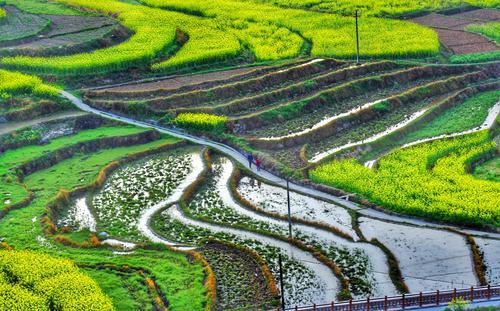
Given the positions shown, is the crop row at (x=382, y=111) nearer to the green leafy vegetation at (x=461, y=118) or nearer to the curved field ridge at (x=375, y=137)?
the curved field ridge at (x=375, y=137)

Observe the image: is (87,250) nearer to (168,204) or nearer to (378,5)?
(168,204)

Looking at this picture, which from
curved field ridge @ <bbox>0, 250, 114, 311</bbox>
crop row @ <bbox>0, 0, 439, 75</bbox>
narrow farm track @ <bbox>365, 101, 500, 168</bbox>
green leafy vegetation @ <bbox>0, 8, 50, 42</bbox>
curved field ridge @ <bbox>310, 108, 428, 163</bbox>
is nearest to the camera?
curved field ridge @ <bbox>0, 250, 114, 311</bbox>

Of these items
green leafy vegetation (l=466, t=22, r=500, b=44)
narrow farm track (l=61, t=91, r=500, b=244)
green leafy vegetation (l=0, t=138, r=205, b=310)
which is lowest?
green leafy vegetation (l=0, t=138, r=205, b=310)

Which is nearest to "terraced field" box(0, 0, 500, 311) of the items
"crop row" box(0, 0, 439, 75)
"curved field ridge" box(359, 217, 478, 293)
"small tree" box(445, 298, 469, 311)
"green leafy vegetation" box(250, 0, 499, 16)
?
"curved field ridge" box(359, 217, 478, 293)

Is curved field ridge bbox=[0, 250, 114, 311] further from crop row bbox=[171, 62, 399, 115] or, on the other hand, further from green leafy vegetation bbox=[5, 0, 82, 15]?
green leafy vegetation bbox=[5, 0, 82, 15]

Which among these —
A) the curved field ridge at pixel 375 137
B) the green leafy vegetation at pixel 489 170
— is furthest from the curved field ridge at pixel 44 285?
the green leafy vegetation at pixel 489 170


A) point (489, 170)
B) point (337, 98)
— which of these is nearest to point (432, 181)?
point (489, 170)

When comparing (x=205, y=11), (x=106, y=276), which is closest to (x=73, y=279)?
(x=106, y=276)
